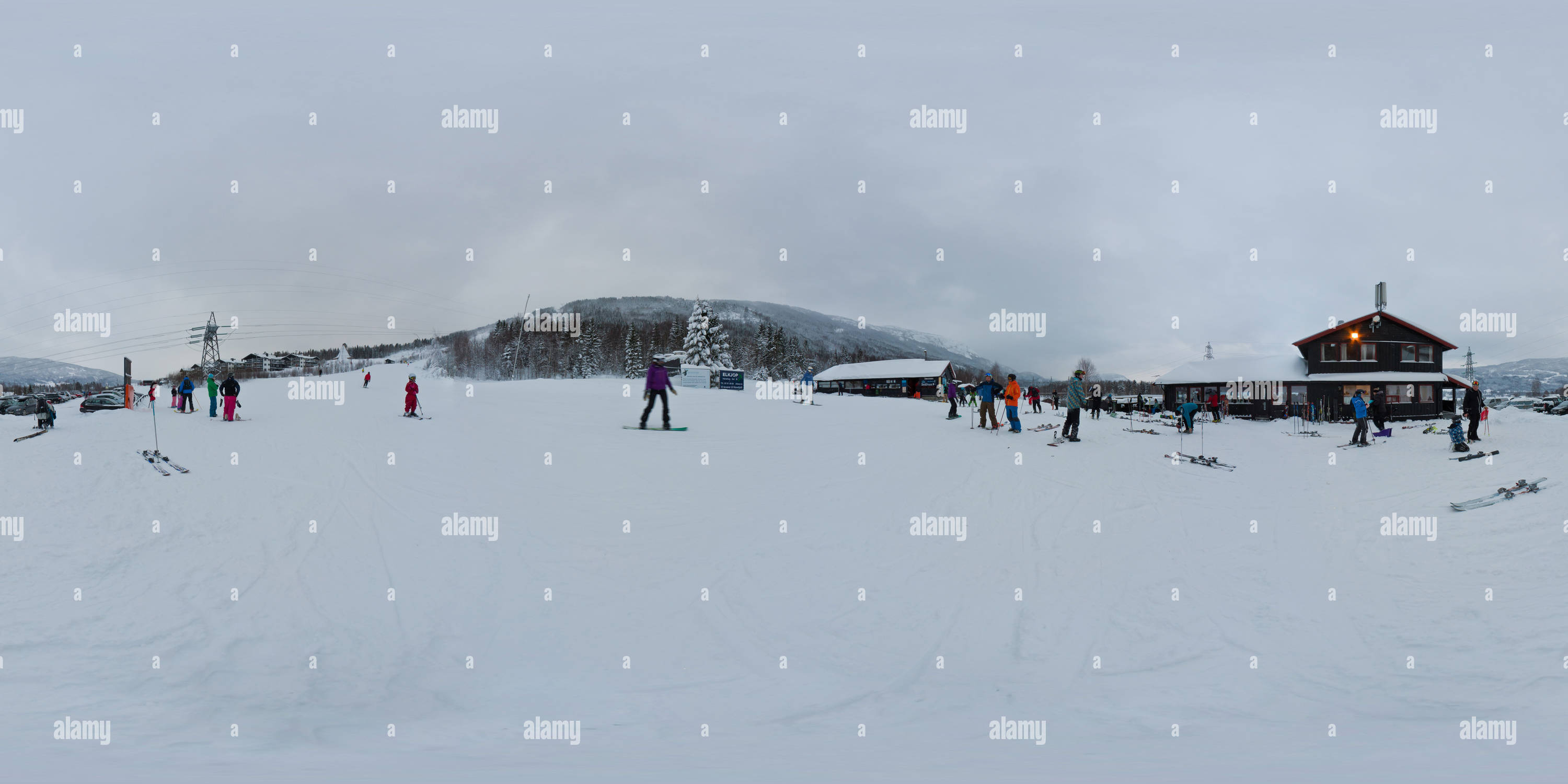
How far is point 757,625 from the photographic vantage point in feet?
22.5

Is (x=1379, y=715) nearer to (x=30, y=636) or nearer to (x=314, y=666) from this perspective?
(x=314, y=666)

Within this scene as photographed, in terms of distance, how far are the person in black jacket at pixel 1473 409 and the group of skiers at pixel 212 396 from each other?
33.3 metres

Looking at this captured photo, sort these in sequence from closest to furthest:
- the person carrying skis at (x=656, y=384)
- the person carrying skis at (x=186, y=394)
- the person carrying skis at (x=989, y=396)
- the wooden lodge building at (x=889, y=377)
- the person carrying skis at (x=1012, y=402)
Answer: the person carrying skis at (x=656, y=384), the person carrying skis at (x=1012, y=402), the person carrying skis at (x=989, y=396), the person carrying skis at (x=186, y=394), the wooden lodge building at (x=889, y=377)

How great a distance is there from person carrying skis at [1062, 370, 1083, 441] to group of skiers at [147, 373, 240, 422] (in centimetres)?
2228

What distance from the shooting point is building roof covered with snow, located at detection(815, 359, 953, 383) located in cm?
6188

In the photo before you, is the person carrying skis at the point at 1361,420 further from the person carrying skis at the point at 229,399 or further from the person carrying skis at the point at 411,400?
the person carrying skis at the point at 229,399

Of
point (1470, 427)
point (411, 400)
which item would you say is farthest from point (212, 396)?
point (1470, 427)

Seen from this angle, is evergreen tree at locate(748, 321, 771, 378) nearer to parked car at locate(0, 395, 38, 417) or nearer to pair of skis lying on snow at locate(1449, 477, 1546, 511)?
parked car at locate(0, 395, 38, 417)

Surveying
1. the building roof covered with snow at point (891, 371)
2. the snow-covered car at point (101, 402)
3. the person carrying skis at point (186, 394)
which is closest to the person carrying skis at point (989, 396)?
the person carrying skis at point (186, 394)

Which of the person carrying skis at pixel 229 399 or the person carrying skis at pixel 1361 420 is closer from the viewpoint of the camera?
the person carrying skis at pixel 229 399

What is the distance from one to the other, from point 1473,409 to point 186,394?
37.5 m

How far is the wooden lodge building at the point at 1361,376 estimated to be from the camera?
32.8m

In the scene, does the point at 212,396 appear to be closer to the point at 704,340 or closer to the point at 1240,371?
the point at 704,340

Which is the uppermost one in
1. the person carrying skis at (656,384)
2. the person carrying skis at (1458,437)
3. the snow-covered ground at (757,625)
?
the person carrying skis at (656,384)
